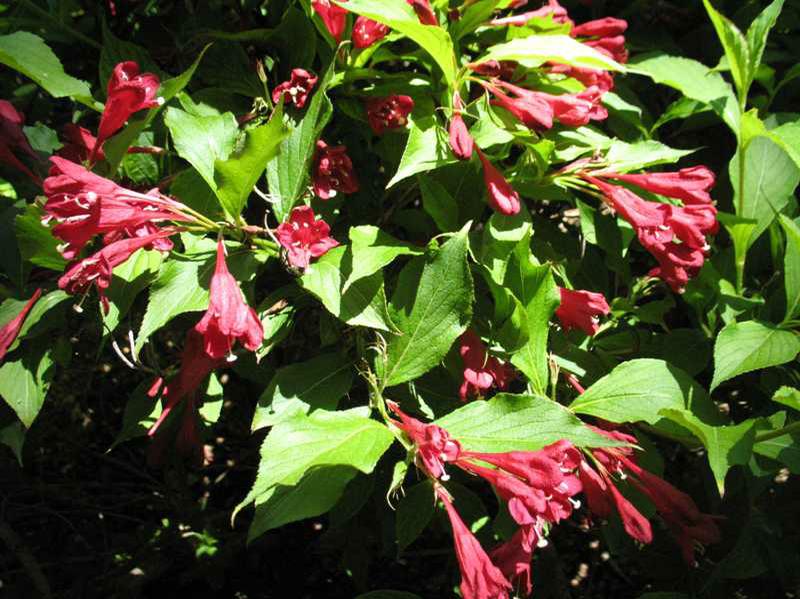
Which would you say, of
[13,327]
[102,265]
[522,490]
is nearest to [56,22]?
[13,327]

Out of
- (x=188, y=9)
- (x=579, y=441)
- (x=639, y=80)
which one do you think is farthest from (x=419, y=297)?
(x=639, y=80)

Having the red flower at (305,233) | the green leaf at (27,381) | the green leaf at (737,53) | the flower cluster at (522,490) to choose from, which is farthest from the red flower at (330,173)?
the green leaf at (737,53)

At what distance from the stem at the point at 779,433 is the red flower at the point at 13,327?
51.4 inches

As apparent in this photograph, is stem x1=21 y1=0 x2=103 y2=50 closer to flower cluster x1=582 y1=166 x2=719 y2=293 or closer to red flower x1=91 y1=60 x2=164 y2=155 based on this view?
red flower x1=91 y1=60 x2=164 y2=155

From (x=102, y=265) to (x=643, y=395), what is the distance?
3.08ft

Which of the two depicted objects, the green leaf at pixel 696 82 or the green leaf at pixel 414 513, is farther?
the green leaf at pixel 696 82

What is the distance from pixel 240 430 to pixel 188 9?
1328 millimetres

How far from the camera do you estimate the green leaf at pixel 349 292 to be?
1317 mm

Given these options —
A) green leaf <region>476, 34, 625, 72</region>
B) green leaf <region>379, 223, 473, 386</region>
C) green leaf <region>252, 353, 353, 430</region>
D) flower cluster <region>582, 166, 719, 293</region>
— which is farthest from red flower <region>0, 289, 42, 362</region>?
flower cluster <region>582, 166, 719, 293</region>

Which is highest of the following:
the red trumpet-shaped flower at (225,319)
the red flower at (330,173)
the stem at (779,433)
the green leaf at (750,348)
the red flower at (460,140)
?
the red flower at (460,140)

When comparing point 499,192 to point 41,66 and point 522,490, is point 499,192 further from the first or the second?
point 41,66

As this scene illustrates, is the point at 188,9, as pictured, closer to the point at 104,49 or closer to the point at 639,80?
the point at 104,49

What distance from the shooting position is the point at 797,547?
1.81m

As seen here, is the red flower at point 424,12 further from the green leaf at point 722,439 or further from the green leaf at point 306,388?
the green leaf at point 722,439
